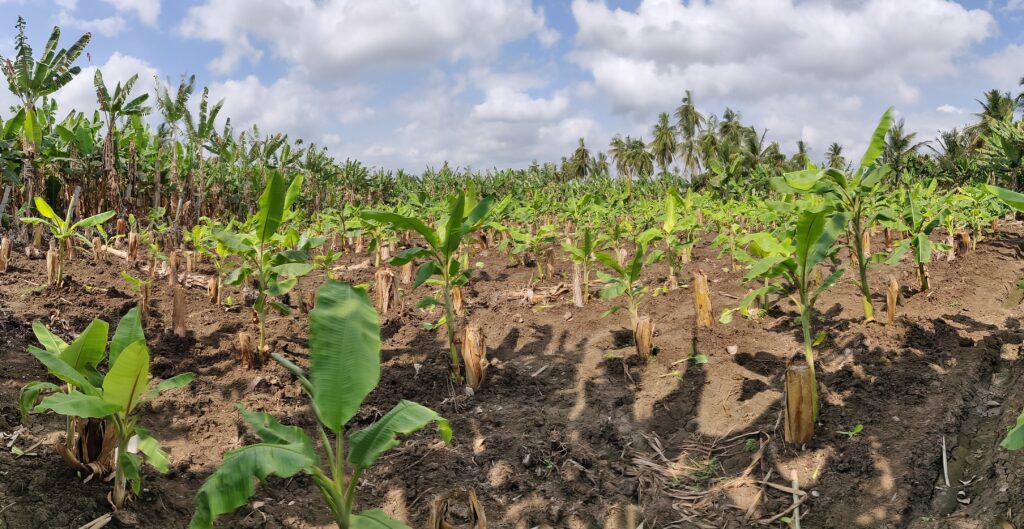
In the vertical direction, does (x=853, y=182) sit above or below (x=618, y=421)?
above

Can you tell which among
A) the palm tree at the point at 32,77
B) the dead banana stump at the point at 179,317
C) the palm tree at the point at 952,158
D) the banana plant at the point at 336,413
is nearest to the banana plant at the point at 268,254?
the dead banana stump at the point at 179,317

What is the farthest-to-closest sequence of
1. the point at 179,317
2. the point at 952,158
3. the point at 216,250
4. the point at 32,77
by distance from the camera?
the point at 952,158 → the point at 32,77 → the point at 216,250 → the point at 179,317

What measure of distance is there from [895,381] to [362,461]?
3747mm

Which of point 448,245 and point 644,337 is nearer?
point 448,245

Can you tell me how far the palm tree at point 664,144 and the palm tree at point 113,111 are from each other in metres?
46.9

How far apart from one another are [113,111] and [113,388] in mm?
13915

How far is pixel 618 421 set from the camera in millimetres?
4133

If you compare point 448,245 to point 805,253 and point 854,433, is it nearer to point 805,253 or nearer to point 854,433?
point 805,253

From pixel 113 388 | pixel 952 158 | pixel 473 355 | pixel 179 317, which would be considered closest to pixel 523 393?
pixel 473 355

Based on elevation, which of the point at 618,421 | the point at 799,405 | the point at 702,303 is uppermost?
the point at 702,303

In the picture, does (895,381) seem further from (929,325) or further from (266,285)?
(266,285)

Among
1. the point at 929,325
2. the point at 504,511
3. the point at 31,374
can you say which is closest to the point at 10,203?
the point at 31,374

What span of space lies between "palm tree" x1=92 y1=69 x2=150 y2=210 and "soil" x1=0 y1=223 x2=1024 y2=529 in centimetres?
806

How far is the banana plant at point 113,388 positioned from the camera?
2.28m
